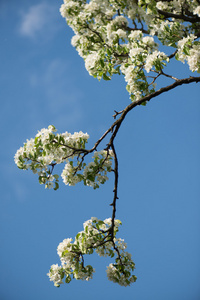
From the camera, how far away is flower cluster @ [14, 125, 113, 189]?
5.14 m

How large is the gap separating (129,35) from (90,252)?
4.56 m

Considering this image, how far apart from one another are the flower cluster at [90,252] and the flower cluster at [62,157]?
0.90m

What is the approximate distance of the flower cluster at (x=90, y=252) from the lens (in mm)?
5652

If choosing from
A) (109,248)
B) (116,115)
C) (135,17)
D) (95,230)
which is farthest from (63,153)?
(135,17)

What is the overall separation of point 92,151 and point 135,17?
11.5 ft

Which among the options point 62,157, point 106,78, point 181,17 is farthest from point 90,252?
point 181,17

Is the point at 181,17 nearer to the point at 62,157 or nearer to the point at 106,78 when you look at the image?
the point at 106,78

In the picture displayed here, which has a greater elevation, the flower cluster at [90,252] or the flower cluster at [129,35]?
the flower cluster at [129,35]

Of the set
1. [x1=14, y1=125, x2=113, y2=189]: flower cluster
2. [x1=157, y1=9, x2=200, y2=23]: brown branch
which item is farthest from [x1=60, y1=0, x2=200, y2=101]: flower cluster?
[x1=14, y1=125, x2=113, y2=189]: flower cluster

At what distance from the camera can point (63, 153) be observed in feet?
17.6

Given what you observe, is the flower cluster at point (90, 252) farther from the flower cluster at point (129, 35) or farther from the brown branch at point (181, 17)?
the brown branch at point (181, 17)

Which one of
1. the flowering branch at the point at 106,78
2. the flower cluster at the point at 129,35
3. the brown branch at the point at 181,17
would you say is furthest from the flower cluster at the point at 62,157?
the brown branch at the point at 181,17

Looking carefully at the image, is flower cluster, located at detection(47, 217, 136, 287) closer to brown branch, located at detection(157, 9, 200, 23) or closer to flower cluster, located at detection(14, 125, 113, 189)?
flower cluster, located at detection(14, 125, 113, 189)

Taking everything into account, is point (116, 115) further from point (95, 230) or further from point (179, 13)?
point (179, 13)
